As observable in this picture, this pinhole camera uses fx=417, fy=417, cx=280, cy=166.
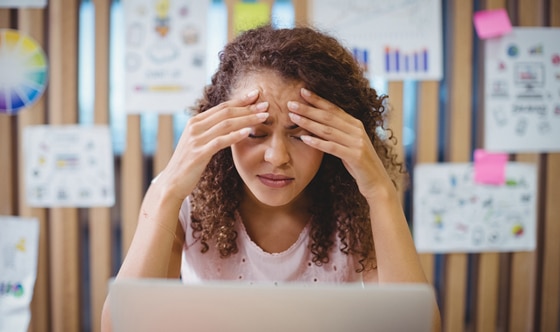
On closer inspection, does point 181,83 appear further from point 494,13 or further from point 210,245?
point 494,13

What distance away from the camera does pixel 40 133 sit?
148cm

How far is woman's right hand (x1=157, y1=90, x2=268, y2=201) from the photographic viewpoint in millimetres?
823

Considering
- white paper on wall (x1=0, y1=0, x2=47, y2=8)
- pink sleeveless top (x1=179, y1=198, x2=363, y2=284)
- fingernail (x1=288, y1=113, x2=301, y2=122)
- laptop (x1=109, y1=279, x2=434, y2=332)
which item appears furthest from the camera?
white paper on wall (x1=0, y1=0, x2=47, y2=8)

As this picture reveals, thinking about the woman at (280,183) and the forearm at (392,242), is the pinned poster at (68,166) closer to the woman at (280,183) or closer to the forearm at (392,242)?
the woman at (280,183)

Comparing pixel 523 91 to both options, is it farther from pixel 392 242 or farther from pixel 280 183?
pixel 280 183

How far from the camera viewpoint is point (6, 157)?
4.88 ft

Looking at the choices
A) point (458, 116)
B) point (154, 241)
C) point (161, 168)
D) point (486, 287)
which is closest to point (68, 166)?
point (161, 168)

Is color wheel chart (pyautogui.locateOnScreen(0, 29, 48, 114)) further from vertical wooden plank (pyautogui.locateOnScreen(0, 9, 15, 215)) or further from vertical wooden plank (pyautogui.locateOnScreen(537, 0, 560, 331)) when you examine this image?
vertical wooden plank (pyautogui.locateOnScreen(537, 0, 560, 331))

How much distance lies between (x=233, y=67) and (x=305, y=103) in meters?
0.20

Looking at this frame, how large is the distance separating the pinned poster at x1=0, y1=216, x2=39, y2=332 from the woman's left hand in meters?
1.18

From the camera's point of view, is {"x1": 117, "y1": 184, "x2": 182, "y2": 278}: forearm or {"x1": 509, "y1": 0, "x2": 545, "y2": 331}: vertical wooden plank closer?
{"x1": 117, "y1": 184, "x2": 182, "y2": 278}: forearm

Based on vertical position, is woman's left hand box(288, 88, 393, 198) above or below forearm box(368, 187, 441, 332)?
above

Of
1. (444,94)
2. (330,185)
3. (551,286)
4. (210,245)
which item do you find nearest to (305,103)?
(330,185)

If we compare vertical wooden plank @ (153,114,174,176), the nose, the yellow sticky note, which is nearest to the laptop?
the nose
